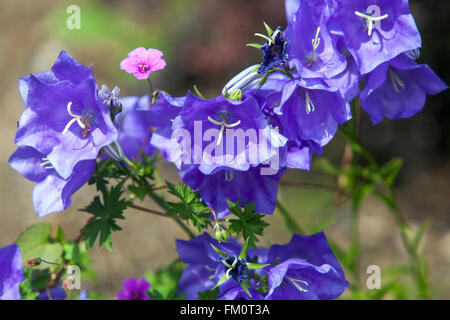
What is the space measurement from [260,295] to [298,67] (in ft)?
2.06

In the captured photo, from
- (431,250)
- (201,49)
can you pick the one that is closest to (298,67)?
(431,250)

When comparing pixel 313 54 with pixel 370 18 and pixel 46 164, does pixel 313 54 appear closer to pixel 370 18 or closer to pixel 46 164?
pixel 370 18

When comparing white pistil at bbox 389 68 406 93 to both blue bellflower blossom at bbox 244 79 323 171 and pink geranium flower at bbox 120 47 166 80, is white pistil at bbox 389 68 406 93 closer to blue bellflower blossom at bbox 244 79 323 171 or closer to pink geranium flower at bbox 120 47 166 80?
blue bellflower blossom at bbox 244 79 323 171

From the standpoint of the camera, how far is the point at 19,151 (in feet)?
4.80

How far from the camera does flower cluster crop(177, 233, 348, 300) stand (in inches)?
52.8

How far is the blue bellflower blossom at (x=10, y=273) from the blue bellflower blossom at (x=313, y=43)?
0.93m

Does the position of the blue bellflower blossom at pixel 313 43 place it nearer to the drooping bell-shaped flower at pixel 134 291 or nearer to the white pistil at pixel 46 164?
the white pistil at pixel 46 164

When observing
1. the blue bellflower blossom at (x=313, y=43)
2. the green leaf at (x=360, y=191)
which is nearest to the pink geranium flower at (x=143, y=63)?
the blue bellflower blossom at (x=313, y=43)

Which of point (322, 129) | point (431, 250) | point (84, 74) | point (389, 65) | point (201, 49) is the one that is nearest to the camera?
point (84, 74)

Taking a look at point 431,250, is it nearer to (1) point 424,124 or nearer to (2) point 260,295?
(1) point 424,124

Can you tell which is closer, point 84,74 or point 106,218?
point 84,74

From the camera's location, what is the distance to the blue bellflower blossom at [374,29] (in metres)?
1.41

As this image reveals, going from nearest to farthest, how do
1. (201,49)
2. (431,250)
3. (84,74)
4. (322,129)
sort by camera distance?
(84,74), (322,129), (431,250), (201,49)

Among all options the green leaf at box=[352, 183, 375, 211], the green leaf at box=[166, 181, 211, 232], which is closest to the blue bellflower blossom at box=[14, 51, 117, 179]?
the green leaf at box=[166, 181, 211, 232]
